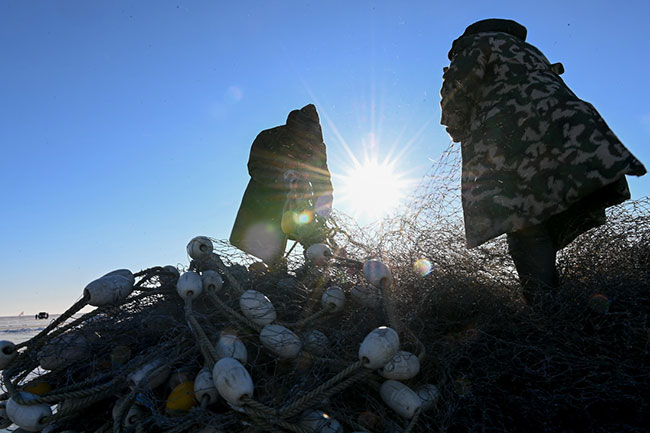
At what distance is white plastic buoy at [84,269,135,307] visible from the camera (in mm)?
1746

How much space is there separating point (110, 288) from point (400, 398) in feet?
4.12

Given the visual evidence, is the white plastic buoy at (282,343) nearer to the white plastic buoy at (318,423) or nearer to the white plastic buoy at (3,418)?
the white plastic buoy at (318,423)

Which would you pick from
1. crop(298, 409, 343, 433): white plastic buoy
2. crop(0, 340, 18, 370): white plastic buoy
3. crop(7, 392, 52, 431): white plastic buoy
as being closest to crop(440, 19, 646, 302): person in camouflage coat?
crop(298, 409, 343, 433): white plastic buoy

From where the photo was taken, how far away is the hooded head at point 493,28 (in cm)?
273

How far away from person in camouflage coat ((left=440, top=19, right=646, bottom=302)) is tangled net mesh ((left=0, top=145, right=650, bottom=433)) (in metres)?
0.19

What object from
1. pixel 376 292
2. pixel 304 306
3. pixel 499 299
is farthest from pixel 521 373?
pixel 304 306

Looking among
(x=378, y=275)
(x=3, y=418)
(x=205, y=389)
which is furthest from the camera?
(x=378, y=275)

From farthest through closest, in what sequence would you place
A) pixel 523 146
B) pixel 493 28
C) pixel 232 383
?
1. pixel 493 28
2. pixel 523 146
3. pixel 232 383

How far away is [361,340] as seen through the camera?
1.58 metres

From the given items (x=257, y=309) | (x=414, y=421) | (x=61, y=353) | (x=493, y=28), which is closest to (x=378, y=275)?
(x=257, y=309)

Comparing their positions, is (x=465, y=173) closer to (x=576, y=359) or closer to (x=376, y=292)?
(x=376, y=292)

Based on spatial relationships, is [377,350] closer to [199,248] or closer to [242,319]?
[242,319]

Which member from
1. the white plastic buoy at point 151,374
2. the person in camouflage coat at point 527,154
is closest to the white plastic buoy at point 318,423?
the white plastic buoy at point 151,374

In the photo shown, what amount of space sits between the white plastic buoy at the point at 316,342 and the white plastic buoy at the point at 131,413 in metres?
0.57
